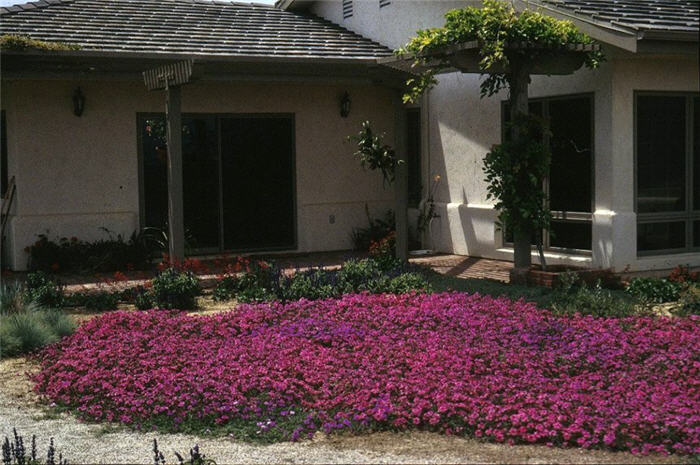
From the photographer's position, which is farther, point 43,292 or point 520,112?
point 520,112

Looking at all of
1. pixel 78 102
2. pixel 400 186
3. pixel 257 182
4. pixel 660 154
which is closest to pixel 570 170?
pixel 660 154

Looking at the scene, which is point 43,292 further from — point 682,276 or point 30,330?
point 682,276

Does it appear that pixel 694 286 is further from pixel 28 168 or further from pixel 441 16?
pixel 28 168

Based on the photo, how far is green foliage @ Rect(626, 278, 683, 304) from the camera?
423 inches

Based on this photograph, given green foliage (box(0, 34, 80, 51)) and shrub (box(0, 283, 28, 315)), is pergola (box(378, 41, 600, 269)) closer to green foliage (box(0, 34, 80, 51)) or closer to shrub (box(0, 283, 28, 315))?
green foliage (box(0, 34, 80, 51))

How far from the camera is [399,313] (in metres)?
9.48

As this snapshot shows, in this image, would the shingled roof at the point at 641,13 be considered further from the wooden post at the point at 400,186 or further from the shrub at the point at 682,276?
the shrub at the point at 682,276

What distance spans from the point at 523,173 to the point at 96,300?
17.6 ft

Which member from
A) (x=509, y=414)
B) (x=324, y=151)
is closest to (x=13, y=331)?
(x=509, y=414)

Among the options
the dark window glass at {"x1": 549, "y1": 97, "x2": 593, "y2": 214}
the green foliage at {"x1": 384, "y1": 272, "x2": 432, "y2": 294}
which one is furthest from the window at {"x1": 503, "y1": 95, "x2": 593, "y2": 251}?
the green foliage at {"x1": 384, "y1": 272, "x2": 432, "y2": 294}

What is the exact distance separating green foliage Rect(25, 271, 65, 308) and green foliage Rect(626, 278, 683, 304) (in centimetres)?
655

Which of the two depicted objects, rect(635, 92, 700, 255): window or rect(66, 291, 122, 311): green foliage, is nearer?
rect(66, 291, 122, 311): green foliage

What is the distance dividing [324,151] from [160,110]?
9.77 feet

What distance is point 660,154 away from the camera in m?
12.8
